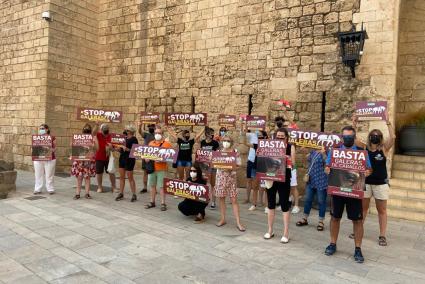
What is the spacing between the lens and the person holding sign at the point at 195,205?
5828 mm

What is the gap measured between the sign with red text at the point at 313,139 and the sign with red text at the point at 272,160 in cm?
86

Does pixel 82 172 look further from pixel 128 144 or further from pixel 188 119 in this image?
pixel 188 119

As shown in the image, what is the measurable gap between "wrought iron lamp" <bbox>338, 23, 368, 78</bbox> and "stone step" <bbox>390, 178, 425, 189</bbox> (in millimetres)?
2493

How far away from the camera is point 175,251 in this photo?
14.5 ft

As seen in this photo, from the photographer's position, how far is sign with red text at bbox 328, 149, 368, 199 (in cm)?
423

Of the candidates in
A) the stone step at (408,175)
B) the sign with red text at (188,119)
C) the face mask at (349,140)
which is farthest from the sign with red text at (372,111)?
the sign with red text at (188,119)

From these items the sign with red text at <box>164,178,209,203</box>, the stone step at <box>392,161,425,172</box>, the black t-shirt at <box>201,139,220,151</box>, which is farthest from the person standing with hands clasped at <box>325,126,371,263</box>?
the stone step at <box>392,161,425,172</box>

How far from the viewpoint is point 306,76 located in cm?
831

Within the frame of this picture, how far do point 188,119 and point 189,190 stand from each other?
2.47 meters

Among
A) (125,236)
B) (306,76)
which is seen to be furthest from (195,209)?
(306,76)

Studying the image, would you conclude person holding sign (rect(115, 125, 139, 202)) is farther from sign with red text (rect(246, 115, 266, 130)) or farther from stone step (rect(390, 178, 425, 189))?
stone step (rect(390, 178, 425, 189))

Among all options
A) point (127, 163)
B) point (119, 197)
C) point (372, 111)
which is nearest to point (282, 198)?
point (372, 111)

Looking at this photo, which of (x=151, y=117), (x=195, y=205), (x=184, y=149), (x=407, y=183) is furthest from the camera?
(x=151, y=117)

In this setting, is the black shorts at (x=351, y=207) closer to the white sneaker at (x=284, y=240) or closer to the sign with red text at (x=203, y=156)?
the white sneaker at (x=284, y=240)
